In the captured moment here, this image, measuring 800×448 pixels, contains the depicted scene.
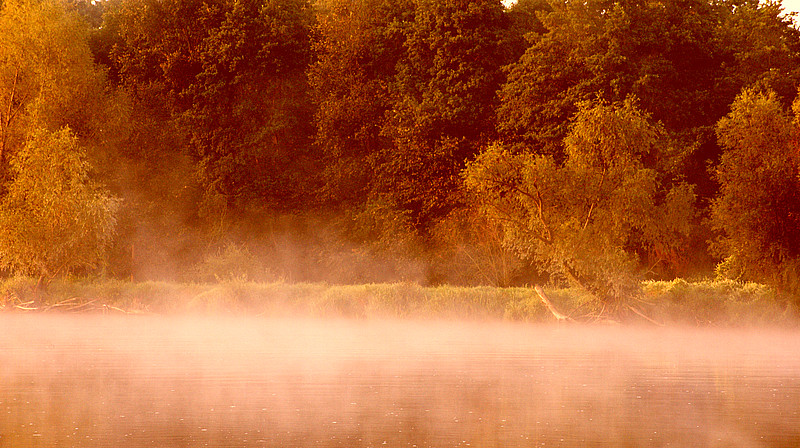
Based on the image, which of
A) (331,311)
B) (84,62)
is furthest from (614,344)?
(84,62)

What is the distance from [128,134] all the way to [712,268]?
32.0 meters

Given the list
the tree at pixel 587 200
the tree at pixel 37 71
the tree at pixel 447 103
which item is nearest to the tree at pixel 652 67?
the tree at pixel 447 103

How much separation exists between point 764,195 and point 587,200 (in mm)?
7152

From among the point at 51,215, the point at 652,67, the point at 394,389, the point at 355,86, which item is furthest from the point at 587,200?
the point at 51,215

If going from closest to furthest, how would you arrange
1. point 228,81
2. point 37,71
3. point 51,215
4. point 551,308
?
point 551,308 → point 51,215 → point 37,71 → point 228,81

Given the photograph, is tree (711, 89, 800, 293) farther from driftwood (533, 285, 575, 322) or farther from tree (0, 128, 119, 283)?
tree (0, 128, 119, 283)

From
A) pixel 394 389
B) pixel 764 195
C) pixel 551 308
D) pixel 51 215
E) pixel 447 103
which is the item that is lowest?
pixel 551 308

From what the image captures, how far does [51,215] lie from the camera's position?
46.8m

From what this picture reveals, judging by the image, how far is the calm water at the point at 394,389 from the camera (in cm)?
1509

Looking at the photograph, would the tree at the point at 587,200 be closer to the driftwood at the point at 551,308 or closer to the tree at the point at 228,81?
the driftwood at the point at 551,308

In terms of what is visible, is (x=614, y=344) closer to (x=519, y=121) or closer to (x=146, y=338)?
(x=146, y=338)

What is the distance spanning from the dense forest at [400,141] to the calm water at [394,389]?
5787 millimetres

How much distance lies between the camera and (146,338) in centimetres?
3472

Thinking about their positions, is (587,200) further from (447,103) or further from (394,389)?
(394,389)
